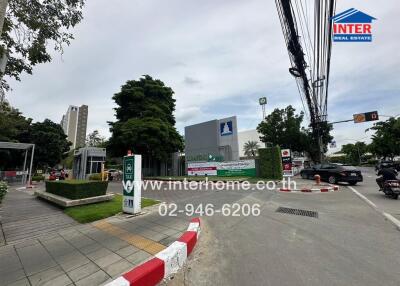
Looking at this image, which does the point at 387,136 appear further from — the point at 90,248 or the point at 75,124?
the point at 75,124

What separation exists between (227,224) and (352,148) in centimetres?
9444

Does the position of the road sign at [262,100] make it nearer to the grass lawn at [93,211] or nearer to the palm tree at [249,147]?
the palm tree at [249,147]

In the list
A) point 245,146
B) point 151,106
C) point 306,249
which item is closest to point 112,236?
point 306,249

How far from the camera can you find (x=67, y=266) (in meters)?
3.39

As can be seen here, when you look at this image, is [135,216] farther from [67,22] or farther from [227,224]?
[67,22]

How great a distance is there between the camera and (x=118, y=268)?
324 centimetres

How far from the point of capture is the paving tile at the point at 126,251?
3.78m

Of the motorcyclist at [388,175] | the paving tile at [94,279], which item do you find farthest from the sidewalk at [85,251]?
the motorcyclist at [388,175]

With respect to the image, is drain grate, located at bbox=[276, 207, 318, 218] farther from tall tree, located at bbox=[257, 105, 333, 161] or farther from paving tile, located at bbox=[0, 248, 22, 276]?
tall tree, located at bbox=[257, 105, 333, 161]

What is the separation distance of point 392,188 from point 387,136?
37623 mm

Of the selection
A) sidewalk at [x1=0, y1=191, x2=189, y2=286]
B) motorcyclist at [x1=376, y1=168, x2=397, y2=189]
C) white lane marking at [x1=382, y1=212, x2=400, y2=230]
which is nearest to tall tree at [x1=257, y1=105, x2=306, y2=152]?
motorcyclist at [x1=376, y1=168, x2=397, y2=189]

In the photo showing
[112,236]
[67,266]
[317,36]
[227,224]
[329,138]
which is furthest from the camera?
[329,138]

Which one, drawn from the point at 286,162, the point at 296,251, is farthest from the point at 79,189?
the point at 286,162

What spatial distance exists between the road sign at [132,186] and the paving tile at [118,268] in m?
3.33
